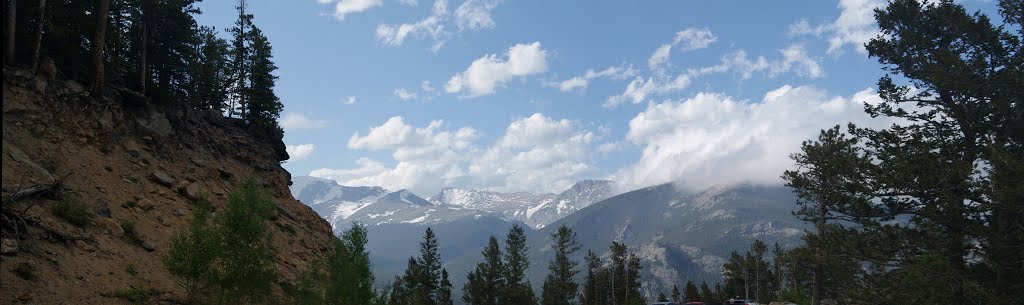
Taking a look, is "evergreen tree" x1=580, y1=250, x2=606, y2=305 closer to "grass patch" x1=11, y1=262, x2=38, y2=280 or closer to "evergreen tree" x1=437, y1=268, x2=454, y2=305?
"evergreen tree" x1=437, y1=268, x2=454, y2=305

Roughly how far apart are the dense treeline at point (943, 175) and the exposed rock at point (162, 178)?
3383cm

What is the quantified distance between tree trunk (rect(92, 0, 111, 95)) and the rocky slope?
0.87 m

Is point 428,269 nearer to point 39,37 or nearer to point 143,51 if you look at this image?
point 143,51

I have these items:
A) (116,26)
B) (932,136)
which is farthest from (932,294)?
(116,26)

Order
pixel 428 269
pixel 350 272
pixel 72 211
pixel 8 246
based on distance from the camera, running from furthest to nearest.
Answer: pixel 428 269 < pixel 350 272 < pixel 72 211 < pixel 8 246

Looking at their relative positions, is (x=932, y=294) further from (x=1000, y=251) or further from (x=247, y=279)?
(x=247, y=279)

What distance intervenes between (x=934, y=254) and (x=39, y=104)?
129 feet

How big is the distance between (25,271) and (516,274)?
2594 inches

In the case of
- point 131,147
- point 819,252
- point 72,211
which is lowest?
point 819,252

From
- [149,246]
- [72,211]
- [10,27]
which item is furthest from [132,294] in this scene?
[10,27]

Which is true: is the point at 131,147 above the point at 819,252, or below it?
above

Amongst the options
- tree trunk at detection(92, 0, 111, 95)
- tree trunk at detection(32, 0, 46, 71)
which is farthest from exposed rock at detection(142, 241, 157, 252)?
tree trunk at detection(92, 0, 111, 95)

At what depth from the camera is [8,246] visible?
17359mm

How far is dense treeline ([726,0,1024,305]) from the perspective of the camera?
1989 centimetres
